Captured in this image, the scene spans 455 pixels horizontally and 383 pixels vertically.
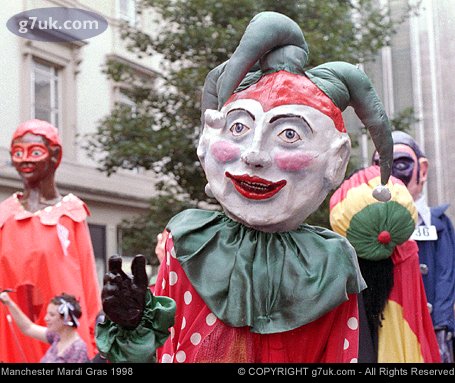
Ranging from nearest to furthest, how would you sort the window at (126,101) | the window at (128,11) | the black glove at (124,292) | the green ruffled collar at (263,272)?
the black glove at (124,292), the green ruffled collar at (263,272), the window at (128,11), the window at (126,101)

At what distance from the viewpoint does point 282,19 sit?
1.78 m

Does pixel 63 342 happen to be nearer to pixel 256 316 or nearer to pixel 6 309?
pixel 6 309

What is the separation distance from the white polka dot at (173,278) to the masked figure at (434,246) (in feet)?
4.19

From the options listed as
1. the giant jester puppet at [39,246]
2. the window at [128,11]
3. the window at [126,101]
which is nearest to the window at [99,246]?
the giant jester puppet at [39,246]

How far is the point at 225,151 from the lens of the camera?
172cm

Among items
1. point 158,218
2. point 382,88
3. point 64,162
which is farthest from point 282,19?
point 158,218

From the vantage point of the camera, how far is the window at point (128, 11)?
3987 millimetres

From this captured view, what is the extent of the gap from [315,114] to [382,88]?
4.92ft

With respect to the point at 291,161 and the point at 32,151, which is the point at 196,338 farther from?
the point at 32,151

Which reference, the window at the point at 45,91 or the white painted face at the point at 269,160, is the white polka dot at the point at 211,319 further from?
the window at the point at 45,91

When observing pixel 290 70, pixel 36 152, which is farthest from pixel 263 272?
pixel 36 152

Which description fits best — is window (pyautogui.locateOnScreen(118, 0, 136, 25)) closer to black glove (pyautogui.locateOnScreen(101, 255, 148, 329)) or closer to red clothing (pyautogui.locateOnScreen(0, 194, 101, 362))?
red clothing (pyautogui.locateOnScreen(0, 194, 101, 362))

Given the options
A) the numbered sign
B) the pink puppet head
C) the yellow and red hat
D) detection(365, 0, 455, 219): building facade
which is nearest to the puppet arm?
the yellow and red hat

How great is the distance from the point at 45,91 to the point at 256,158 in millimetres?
2040
